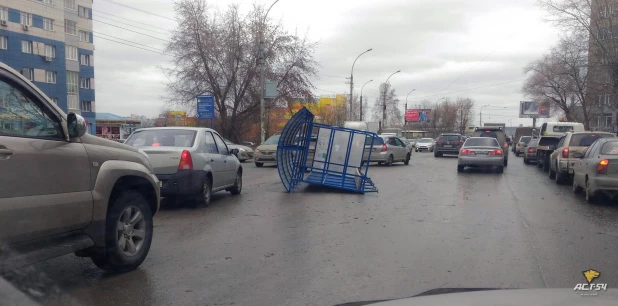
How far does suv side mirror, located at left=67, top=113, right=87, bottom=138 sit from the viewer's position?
468 centimetres

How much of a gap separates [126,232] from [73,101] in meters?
48.9

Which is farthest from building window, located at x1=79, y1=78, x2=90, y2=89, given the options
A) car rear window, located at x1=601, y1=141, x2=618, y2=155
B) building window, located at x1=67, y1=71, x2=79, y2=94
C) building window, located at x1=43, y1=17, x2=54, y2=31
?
car rear window, located at x1=601, y1=141, x2=618, y2=155

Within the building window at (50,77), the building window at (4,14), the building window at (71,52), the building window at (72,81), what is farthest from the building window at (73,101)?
the building window at (4,14)

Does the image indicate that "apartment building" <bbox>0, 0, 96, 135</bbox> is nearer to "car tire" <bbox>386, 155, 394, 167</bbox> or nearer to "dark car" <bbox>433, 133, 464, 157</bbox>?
"car tire" <bbox>386, 155, 394, 167</bbox>

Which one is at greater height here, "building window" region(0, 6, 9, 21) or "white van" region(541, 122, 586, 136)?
"building window" region(0, 6, 9, 21)

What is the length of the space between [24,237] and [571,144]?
16.0 meters

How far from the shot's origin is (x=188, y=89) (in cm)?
3853

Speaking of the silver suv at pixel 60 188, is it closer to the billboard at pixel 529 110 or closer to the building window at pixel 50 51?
the building window at pixel 50 51

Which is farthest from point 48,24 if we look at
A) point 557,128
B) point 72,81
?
point 557,128

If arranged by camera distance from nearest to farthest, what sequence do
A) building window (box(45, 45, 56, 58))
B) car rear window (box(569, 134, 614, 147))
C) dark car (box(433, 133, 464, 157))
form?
car rear window (box(569, 134, 614, 147)) → dark car (box(433, 133, 464, 157)) → building window (box(45, 45, 56, 58))

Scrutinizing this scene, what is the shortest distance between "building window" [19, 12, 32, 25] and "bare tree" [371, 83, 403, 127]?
49178mm

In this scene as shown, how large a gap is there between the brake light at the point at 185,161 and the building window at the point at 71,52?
148ft

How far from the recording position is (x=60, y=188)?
14.7 feet

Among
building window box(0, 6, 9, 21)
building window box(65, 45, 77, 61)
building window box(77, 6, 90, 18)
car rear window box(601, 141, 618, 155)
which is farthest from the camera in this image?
building window box(77, 6, 90, 18)
